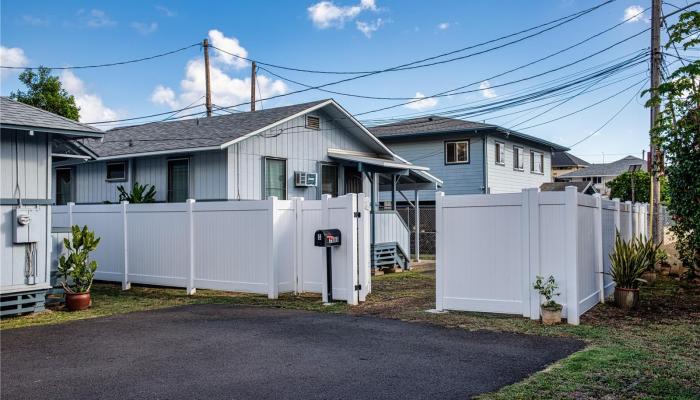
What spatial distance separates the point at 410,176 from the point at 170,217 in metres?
10.1

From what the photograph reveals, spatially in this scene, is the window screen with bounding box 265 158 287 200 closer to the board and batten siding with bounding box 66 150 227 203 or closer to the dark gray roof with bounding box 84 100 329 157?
the dark gray roof with bounding box 84 100 329 157

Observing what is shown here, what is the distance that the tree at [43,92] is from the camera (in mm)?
30328

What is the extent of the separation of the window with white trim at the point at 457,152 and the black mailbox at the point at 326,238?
16.8m

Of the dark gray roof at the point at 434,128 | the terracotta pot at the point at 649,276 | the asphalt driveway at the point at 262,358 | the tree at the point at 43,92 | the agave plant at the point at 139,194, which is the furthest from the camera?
the tree at the point at 43,92

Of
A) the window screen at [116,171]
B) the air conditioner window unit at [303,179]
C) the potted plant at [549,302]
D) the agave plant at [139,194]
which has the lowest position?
the potted plant at [549,302]

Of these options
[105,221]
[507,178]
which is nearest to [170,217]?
[105,221]

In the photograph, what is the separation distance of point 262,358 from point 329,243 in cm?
393

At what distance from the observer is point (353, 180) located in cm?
1958

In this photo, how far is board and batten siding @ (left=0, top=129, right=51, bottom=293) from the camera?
30.3ft

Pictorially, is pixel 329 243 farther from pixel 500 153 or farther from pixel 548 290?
pixel 500 153

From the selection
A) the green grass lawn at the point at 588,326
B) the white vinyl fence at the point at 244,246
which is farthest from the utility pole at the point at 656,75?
the white vinyl fence at the point at 244,246

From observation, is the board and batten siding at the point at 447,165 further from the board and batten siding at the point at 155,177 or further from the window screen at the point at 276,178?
the board and batten siding at the point at 155,177

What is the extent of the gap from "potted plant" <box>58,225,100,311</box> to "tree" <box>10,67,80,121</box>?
22823 millimetres

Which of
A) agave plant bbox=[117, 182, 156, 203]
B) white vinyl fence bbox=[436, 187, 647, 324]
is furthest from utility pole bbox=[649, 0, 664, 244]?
agave plant bbox=[117, 182, 156, 203]
